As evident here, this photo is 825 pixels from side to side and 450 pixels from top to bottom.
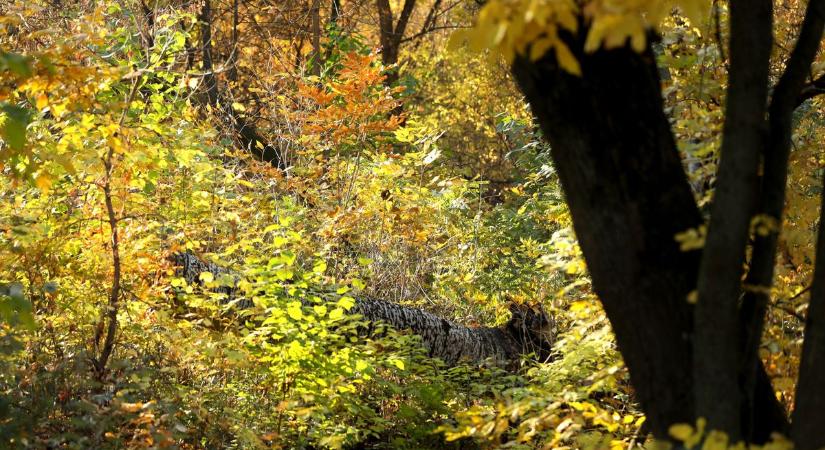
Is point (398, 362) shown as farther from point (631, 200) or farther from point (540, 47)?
point (540, 47)

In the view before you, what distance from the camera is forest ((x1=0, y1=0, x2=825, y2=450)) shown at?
2.45 meters

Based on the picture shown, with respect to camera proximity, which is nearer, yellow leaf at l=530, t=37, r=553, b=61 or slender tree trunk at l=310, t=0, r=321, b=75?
yellow leaf at l=530, t=37, r=553, b=61

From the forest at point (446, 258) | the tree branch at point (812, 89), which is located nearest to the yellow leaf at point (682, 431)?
the forest at point (446, 258)

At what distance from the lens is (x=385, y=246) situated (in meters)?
7.35

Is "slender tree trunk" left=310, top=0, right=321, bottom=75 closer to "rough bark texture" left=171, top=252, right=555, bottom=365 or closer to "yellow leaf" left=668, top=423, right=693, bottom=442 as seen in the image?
"rough bark texture" left=171, top=252, right=555, bottom=365

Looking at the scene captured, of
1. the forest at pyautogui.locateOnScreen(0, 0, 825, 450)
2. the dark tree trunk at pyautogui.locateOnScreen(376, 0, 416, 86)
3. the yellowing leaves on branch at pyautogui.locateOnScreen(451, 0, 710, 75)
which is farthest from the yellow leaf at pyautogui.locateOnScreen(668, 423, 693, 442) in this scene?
the dark tree trunk at pyautogui.locateOnScreen(376, 0, 416, 86)

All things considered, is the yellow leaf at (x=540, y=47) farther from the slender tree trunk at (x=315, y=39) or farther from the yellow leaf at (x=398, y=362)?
the slender tree trunk at (x=315, y=39)

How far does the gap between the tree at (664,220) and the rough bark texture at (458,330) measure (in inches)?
140

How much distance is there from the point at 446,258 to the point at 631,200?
5321mm

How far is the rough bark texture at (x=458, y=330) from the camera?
6141mm

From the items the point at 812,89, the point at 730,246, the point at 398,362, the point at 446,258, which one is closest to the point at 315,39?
the point at 446,258

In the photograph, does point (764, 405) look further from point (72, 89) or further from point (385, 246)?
point (385, 246)

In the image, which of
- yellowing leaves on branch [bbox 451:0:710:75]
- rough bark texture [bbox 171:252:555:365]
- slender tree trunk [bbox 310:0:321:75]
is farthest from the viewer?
slender tree trunk [bbox 310:0:321:75]

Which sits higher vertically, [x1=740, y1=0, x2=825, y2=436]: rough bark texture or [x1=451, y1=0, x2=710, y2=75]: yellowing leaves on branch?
[x1=451, y1=0, x2=710, y2=75]: yellowing leaves on branch
